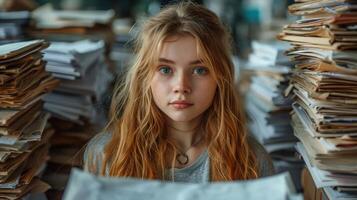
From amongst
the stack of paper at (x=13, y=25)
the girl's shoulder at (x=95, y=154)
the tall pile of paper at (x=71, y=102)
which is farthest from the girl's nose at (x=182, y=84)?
the stack of paper at (x=13, y=25)

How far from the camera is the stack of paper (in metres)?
1.94

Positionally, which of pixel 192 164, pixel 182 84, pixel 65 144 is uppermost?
pixel 182 84

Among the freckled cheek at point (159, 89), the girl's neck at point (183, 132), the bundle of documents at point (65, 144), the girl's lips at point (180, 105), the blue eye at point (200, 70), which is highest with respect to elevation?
the blue eye at point (200, 70)

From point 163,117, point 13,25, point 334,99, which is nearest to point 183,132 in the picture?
point 163,117

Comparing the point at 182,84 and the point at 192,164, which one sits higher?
the point at 182,84

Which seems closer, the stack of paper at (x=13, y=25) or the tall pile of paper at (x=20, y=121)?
the tall pile of paper at (x=20, y=121)

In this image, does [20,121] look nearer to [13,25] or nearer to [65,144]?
[65,144]

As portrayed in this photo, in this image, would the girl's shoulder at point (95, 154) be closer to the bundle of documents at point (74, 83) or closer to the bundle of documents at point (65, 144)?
the bundle of documents at point (65, 144)

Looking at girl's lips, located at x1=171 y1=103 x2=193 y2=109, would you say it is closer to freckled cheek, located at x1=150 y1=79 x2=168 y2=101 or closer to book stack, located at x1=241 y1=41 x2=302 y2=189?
freckled cheek, located at x1=150 y1=79 x2=168 y2=101

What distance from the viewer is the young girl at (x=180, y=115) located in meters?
1.17

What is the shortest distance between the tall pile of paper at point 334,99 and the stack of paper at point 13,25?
1251 millimetres

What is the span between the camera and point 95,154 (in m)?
1.25

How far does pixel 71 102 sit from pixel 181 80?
2.07 ft

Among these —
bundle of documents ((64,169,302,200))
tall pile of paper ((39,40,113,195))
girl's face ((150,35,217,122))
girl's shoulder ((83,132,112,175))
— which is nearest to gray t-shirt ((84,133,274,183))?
girl's shoulder ((83,132,112,175))
